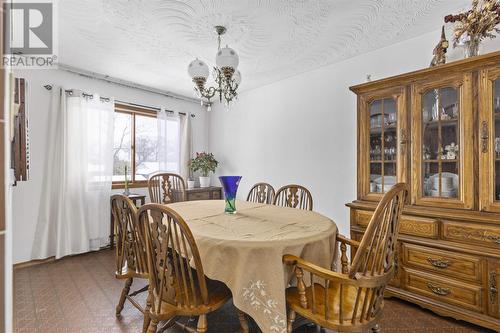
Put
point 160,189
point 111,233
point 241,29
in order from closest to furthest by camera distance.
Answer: point 241,29, point 160,189, point 111,233

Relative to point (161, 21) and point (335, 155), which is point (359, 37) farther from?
point (161, 21)

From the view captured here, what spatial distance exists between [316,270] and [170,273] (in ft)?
2.47

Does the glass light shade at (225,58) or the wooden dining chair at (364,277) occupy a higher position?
the glass light shade at (225,58)

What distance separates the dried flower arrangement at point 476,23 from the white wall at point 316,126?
0.31m

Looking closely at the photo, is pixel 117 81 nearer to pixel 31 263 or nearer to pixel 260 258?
pixel 31 263

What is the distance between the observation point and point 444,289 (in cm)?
204

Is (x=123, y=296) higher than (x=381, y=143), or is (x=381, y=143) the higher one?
(x=381, y=143)

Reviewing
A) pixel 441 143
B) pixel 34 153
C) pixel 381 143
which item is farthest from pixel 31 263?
pixel 441 143

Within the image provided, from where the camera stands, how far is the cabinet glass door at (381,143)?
237 cm

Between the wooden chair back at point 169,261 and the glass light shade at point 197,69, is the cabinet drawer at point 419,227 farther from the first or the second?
the glass light shade at point 197,69

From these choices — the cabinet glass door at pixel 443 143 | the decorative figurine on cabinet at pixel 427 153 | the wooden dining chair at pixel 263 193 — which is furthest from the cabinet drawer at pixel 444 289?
the wooden dining chair at pixel 263 193

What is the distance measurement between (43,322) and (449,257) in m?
3.05

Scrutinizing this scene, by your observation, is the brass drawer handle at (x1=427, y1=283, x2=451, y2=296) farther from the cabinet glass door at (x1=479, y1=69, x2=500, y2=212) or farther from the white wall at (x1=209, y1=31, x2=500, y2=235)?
the white wall at (x1=209, y1=31, x2=500, y2=235)

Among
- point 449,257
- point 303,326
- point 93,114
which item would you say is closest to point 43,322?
point 303,326
